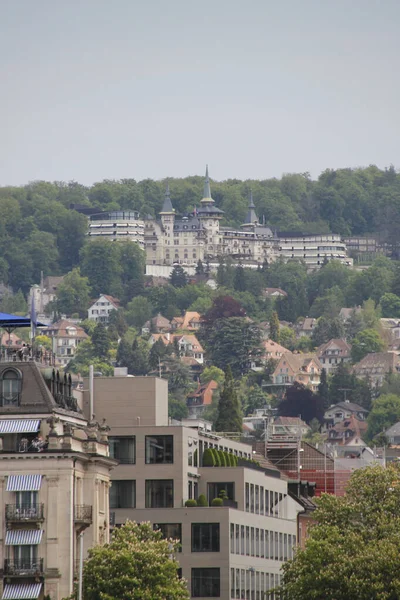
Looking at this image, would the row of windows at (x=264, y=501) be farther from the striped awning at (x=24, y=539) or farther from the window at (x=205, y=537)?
the striped awning at (x=24, y=539)

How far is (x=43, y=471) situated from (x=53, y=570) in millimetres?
4270

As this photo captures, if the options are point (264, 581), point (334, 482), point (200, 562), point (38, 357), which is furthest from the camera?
point (334, 482)

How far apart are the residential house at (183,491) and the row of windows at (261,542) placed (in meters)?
0.05

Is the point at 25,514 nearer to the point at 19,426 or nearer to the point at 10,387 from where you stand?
the point at 19,426

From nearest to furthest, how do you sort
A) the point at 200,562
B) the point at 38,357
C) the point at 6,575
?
1. the point at 6,575
2. the point at 38,357
3. the point at 200,562

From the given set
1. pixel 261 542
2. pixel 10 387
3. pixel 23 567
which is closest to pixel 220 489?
pixel 261 542

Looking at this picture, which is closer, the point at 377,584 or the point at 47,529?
the point at 47,529

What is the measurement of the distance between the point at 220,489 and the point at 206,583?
24.6ft

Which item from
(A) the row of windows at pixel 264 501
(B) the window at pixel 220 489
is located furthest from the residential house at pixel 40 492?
(A) the row of windows at pixel 264 501

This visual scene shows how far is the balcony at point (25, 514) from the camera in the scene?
103 m

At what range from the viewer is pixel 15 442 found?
105 m

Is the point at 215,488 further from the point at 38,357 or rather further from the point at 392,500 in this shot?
the point at 38,357

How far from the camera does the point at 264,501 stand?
136 m

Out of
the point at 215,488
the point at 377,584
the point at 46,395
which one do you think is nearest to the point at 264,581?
the point at 215,488
